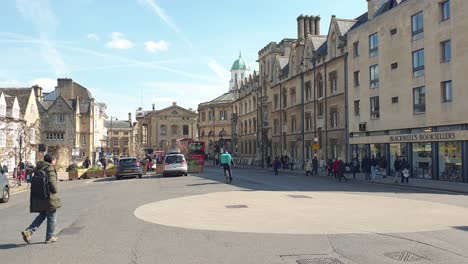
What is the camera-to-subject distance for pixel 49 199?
9250 mm

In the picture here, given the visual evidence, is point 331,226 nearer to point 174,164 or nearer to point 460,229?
point 460,229

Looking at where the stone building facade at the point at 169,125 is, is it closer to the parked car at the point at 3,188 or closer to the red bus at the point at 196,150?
the red bus at the point at 196,150

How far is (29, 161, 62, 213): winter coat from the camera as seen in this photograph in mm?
9211

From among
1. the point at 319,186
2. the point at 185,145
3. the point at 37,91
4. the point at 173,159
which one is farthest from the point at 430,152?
the point at 37,91

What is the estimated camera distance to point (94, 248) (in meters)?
9.01

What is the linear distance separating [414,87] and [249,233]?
25.0 m

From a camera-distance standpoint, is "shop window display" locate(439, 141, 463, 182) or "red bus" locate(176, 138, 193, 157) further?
"red bus" locate(176, 138, 193, 157)

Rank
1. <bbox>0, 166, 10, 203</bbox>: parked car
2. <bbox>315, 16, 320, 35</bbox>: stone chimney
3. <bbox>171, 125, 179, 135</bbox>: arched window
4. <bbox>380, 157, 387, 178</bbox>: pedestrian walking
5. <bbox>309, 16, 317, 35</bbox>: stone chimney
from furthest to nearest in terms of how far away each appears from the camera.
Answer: <bbox>171, 125, 179, 135</bbox>: arched window < <bbox>315, 16, 320, 35</bbox>: stone chimney < <bbox>309, 16, 317, 35</bbox>: stone chimney < <bbox>380, 157, 387, 178</bbox>: pedestrian walking < <bbox>0, 166, 10, 203</bbox>: parked car

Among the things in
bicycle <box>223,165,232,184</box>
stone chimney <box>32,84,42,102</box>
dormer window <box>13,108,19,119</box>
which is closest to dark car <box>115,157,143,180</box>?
bicycle <box>223,165,232,184</box>

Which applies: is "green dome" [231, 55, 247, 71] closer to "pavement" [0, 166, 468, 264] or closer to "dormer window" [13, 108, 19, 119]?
"dormer window" [13, 108, 19, 119]

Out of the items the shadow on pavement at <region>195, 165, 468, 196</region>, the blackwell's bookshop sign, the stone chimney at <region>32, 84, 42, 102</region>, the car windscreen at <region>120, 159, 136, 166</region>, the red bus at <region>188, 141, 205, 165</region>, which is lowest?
the shadow on pavement at <region>195, 165, 468, 196</region>

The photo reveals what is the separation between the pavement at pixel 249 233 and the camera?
8.23 m

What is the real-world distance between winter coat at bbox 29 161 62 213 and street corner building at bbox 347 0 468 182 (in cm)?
2410

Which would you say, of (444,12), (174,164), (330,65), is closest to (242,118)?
(330,65)
